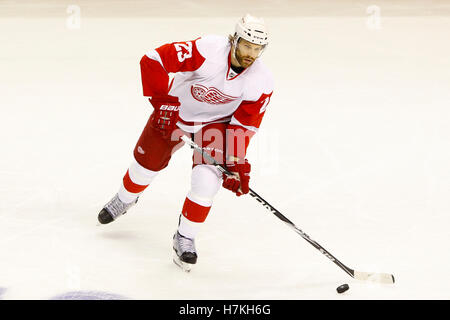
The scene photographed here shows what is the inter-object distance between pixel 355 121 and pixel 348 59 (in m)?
1.36

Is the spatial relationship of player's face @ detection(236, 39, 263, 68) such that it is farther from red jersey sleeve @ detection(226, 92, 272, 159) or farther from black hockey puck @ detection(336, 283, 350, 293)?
black hockey puck @ detection(336, 283, 350, 293)

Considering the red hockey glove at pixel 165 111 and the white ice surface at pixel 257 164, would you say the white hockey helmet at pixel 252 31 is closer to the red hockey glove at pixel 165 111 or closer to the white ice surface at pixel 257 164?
the red hockey glove at pixel 165 111

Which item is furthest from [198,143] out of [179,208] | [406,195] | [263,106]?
[406,195]

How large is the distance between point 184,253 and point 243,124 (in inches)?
23.4

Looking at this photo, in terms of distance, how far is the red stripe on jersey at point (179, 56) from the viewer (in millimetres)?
3170

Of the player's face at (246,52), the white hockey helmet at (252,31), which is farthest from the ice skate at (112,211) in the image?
the white hockey helmet at (252,31)

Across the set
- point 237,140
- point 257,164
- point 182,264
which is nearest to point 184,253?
point 182,264

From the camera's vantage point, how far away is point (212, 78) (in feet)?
10.5

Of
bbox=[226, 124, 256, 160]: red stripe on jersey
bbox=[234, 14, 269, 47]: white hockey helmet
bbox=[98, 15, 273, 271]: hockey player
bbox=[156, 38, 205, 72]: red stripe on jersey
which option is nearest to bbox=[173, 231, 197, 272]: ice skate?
bbox=[98, 15, 273, 271]: hockey player

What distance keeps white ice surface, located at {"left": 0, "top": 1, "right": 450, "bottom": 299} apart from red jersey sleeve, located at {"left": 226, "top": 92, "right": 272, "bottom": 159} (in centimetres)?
47

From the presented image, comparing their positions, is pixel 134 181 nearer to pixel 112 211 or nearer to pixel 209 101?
pixel 112 211

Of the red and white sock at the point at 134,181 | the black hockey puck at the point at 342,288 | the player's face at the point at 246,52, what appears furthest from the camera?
the red and white sock at the point at 134,181

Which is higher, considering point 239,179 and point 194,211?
point 239,179
